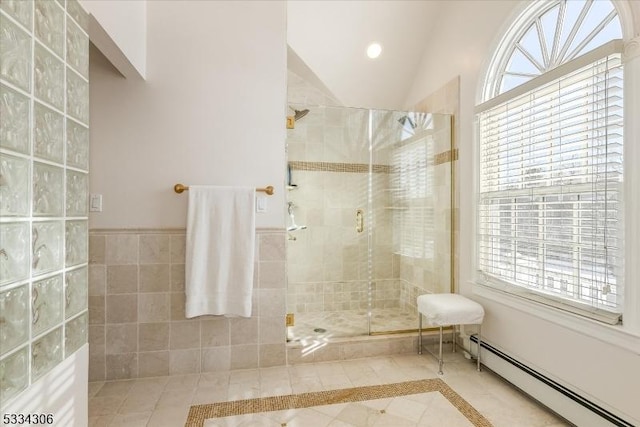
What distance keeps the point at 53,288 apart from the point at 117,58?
150 cm

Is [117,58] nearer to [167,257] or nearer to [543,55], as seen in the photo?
[167,257]

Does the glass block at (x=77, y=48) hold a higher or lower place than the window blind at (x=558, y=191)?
higher

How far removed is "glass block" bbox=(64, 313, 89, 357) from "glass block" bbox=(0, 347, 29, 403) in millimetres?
189

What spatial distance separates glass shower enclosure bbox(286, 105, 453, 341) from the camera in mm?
2904

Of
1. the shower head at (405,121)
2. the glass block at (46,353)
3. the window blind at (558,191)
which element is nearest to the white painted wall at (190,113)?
the shower head at (405,121)

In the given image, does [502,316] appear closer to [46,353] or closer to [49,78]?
[46,353]

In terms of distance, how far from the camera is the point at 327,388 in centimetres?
211

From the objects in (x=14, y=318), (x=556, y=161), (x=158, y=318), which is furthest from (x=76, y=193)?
(x=556, y=161)

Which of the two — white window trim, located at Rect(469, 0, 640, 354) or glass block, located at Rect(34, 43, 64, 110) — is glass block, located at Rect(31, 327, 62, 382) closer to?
glass block, located at Rect(34, 43, 64, 110)

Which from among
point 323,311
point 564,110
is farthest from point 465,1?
point 323,311

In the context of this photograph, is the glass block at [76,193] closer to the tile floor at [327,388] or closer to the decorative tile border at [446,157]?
the tile floor at [327,388]

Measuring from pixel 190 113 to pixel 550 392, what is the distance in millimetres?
2793

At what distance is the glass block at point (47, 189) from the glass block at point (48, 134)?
0.04 meters

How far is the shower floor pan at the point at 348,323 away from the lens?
2.69m
